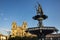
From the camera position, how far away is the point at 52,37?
123m

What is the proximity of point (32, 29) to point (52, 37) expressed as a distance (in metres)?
71.9

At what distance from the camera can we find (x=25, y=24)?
132 meters

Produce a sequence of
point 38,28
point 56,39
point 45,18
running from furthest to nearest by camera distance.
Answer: point 56,39 → point 45,18 → point 38,28

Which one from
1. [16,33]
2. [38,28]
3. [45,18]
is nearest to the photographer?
[38,28]

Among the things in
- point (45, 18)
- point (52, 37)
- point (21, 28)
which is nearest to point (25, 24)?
point (21, 28)

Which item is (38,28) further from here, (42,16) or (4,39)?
(4,39)

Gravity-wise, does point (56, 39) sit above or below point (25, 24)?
below

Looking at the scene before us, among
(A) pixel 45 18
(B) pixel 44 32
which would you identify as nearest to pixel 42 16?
(A) pixel 45 18

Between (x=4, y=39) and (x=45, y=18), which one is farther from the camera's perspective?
(x=4, y=39)

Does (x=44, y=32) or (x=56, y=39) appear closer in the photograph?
(x=44, y=32)

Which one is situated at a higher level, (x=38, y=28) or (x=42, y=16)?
(x=42, y=16)

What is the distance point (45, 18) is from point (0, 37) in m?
Result: 89.0

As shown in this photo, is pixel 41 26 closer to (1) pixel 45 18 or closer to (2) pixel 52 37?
(1) pixel 45 18

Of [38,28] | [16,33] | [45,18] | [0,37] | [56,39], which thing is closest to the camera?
[38,28]
